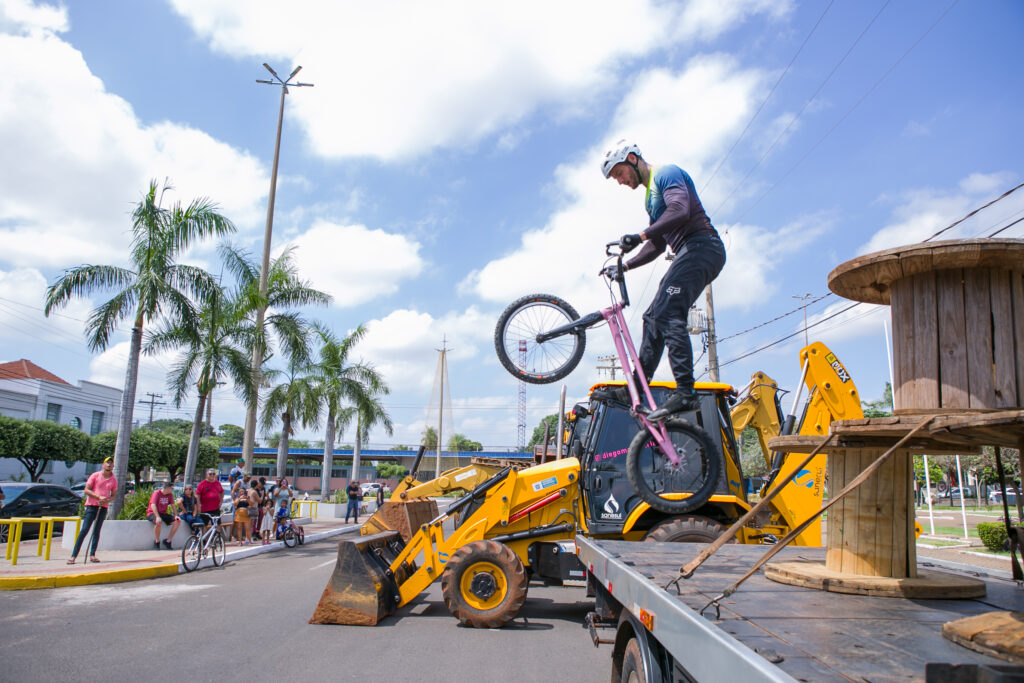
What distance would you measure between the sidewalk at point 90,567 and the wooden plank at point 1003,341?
12.6 m

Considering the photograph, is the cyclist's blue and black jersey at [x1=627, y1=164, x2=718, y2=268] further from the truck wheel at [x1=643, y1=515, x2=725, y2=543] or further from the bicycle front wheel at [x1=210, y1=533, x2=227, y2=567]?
the bicycle front wheel at [x1=210, y1=533, x2=227, y2=567]

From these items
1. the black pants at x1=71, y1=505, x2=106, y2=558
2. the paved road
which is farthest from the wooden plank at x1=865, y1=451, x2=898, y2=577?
the black pants at x1=71, y1=505, x2=106, y2=558

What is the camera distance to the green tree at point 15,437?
30.7 m

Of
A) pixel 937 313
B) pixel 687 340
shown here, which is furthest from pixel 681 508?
pixel 937 313

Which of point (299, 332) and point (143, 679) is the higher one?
point (299, 332)

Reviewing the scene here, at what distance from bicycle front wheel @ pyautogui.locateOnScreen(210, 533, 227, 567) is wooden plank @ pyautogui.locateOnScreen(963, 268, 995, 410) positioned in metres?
13.5

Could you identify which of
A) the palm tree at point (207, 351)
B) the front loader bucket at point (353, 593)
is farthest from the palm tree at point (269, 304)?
the front loader bucket at point (353, 593)

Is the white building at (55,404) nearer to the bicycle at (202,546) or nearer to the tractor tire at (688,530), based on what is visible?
the bicycle at (202,546)

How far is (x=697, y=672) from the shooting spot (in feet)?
8.17

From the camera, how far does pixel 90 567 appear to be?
38.4 feet

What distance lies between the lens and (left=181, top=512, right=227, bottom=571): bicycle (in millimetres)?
12578

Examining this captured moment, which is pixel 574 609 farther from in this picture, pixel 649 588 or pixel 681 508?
pixel 649 588

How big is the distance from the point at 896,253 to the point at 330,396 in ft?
96.5

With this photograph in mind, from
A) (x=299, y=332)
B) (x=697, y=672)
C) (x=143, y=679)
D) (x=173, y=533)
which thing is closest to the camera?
(x=697, y=672)
